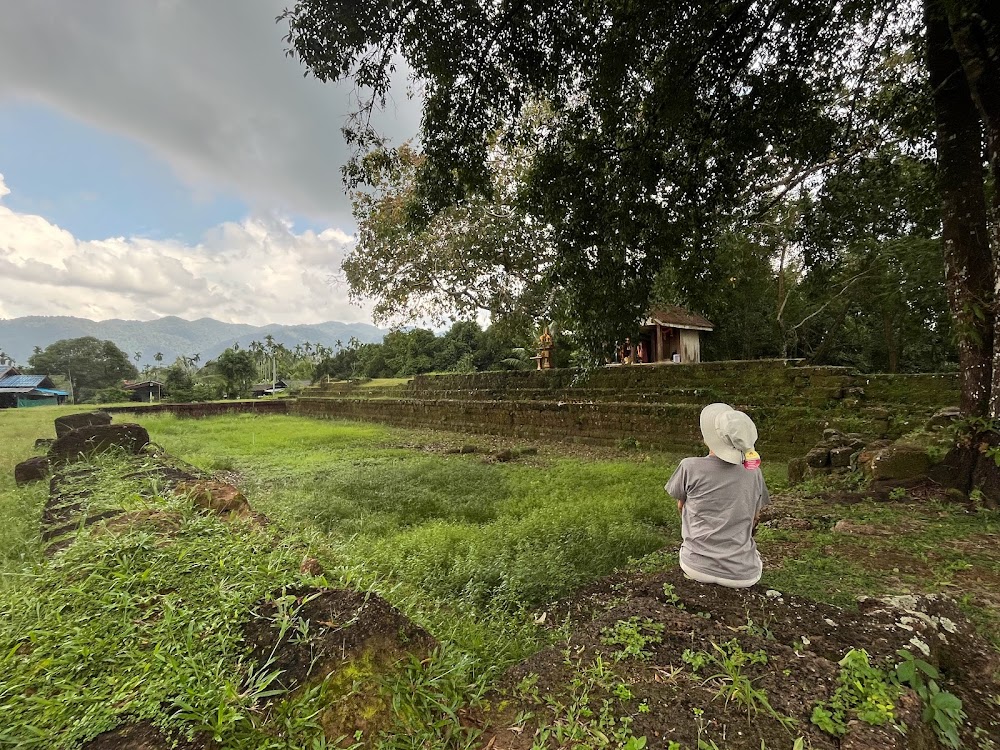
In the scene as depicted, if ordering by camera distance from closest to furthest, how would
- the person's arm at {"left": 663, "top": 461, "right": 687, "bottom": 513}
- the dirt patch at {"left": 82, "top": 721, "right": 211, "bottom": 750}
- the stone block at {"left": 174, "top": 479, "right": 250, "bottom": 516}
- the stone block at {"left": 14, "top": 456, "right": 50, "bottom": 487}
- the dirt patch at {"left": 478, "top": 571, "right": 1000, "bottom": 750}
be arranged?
the dirt patch at {"left": 82, "top": 721, "right": 211, "bottom": 750} → the dirt patch at {"left": 478, "top": 571, "right": 1000, "bottom": 750} → the person's arm at {"left": 663, "top": 461, "right": 687, "bottom": 513} → the stone block at {"left": 174, "top": 479, "right": 250, "bottom": 516} → the stone block at {"left": 14, "top": 456, "right": 50, "bottom": 487}

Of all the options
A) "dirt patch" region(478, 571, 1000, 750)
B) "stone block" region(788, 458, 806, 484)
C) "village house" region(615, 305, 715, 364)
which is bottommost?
"stone block" region(788, 458, 806, 484)

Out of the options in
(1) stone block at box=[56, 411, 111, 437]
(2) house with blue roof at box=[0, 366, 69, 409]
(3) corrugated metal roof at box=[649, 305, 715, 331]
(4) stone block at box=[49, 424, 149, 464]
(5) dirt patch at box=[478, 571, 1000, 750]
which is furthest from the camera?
(2) house with blue roof at box=[0, 366, 69, 409]

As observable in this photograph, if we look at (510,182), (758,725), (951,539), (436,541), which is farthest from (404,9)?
(510,182)

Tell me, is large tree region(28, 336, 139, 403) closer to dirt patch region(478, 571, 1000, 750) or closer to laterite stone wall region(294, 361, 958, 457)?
laterite stone wall region(294, 361, 958, 457)

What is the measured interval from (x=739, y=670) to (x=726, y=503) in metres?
0.81

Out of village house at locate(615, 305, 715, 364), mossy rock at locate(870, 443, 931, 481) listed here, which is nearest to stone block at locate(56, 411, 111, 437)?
mossy rock at locate(870, 443, 931, 481)

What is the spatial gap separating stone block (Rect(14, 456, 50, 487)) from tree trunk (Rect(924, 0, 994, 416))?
10114mm

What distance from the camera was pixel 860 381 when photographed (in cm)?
784

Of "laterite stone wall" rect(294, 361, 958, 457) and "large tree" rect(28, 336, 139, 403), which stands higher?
"large tree" rect(28, 336, 139, 403)

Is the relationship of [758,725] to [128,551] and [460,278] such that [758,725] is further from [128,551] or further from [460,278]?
[460,278]

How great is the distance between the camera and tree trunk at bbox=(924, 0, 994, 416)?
4.23m

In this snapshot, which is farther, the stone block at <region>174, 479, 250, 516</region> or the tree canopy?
the tree canopy

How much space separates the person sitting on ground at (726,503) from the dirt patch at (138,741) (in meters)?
2.12

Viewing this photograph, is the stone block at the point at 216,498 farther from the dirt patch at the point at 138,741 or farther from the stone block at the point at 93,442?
the stone block at the point at 93,442
